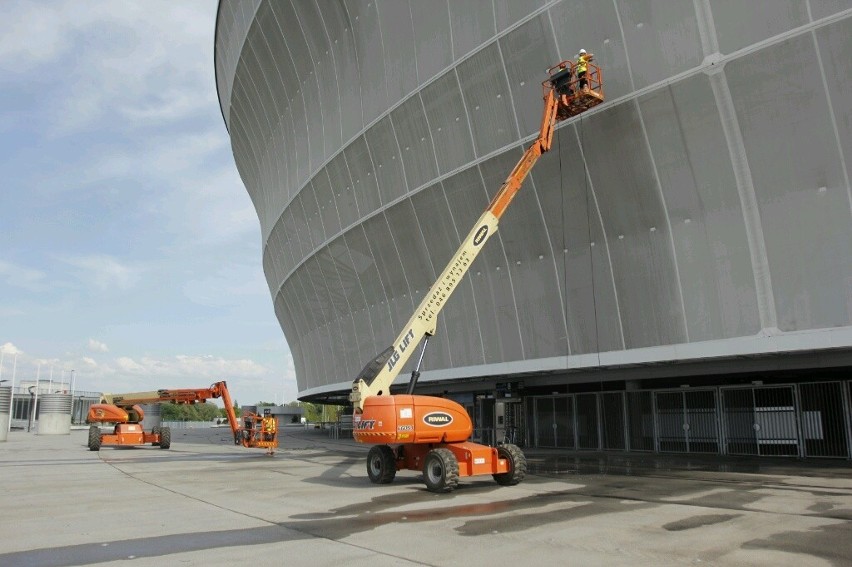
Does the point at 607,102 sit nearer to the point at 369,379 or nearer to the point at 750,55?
the point at 750,55

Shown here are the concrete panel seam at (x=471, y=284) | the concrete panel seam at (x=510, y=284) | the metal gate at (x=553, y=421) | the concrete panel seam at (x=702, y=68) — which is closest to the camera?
the concrete panel seam at (x=702, y=68)

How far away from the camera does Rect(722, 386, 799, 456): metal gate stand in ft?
67.3

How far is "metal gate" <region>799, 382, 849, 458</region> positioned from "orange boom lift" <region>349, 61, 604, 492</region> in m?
11.6

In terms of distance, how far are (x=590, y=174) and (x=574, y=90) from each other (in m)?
2.55

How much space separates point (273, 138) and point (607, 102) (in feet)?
68.1

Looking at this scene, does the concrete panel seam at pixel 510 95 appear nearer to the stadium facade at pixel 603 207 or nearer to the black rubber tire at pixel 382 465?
the stadium facade at pixel 603 207

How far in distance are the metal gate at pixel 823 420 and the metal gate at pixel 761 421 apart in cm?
30

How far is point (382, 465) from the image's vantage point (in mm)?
14000

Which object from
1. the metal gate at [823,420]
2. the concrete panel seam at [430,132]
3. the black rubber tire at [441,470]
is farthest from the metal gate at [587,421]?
the black rubber tire at [441,470]

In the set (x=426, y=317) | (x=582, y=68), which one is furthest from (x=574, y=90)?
(x=426, y=317)

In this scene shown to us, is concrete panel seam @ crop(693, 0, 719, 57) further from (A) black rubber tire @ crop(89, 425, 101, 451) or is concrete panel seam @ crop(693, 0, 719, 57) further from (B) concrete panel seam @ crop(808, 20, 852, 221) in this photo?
(A) black rubber tire @ crop(89, 425, 101, 451)

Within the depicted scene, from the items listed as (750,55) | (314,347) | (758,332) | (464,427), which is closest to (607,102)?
(750,55)

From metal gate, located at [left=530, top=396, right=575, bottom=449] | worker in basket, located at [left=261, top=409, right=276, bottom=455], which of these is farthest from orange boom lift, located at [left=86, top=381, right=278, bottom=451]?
metal gate, located at [left=530, top=396, right=575, bottom=449]

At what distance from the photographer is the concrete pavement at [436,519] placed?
282 inches
